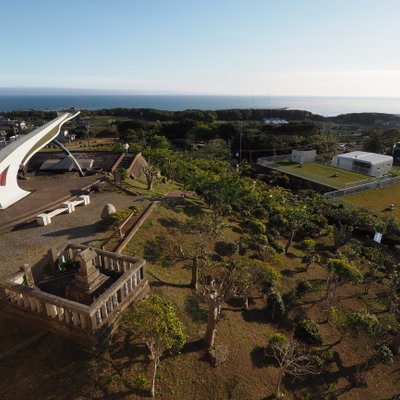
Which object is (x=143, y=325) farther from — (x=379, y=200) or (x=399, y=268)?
(x=379, y=200)

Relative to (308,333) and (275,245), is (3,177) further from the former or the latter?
(308,333)

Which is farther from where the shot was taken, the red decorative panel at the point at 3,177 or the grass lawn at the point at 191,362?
the red decorative panel at the point at 3,177

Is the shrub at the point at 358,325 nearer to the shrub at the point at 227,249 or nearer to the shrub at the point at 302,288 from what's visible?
the shrub at the point at 302,288

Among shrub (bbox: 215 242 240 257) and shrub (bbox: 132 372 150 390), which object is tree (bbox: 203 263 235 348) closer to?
shrub (bbox: 132 372 150 390)

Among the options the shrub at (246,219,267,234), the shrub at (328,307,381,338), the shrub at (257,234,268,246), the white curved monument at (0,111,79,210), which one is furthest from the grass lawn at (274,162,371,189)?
the white curved monument at (0,111,79,210)

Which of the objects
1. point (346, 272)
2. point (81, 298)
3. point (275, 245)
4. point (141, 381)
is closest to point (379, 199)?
point (275, 245)

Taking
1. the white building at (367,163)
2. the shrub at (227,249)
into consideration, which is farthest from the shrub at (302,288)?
the white building at (367,163)
